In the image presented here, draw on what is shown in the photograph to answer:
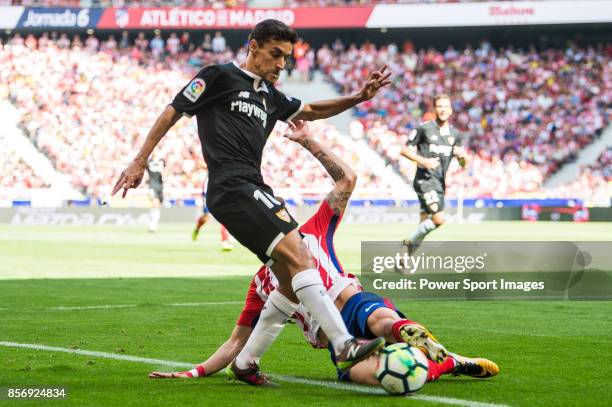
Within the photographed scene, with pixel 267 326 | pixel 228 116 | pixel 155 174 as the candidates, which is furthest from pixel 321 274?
pixel 155 174

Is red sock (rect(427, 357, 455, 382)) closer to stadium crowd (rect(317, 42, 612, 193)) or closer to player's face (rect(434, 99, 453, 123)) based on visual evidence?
player's face (rect(434, 99, 453, 123))

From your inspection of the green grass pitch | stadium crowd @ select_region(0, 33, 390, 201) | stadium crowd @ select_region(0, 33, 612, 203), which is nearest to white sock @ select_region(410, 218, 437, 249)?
the green grass pitch

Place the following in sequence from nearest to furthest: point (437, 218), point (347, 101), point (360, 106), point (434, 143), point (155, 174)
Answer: point (347, 101) < point (437, 218) < point (434, 143) < point (155, 174) < point (360, 106)

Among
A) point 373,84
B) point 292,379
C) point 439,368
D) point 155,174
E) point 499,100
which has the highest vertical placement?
point 373,84

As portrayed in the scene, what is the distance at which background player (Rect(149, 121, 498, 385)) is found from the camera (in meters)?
6.80

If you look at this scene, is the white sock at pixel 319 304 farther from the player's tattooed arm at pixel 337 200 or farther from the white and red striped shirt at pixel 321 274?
the player's tattooed arm at pixel 337 200

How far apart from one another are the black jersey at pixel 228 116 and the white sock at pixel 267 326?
30.3 inches

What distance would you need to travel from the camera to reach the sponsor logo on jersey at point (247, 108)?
6980 millimetres

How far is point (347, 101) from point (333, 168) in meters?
0.50

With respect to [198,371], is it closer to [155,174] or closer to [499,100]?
[155,174]

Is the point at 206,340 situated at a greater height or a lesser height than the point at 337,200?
lesser

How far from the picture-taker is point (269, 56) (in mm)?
7047

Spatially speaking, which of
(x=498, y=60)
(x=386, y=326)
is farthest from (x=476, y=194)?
(x=386, y=326)

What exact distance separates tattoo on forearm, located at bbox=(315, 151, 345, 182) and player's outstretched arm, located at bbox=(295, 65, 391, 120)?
0.28 metres
